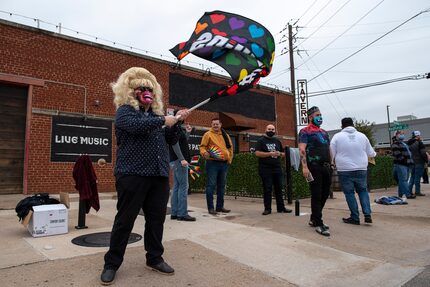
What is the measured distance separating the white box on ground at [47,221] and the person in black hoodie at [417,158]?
8896 mm

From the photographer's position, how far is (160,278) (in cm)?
277

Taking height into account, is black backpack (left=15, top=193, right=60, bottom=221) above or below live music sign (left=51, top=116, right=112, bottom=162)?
below

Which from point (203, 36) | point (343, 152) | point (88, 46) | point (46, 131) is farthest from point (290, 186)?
point (88, 46)

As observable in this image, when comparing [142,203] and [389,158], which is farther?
[389,158]

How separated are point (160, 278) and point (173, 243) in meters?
1.12

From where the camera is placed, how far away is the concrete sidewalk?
111 inches

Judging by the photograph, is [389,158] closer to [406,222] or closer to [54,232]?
[406,222]

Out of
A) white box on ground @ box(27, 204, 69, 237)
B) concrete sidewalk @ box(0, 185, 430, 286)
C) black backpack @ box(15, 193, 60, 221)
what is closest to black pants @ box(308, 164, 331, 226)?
concrete sidewalk @ box(0, 185, 430, 286)

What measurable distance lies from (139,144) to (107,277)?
1107 mm

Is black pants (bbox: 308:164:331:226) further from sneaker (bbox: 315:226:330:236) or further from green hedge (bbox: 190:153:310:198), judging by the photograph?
green hedge (bbox: 190:153:310:198)

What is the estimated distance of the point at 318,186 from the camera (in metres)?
4.78

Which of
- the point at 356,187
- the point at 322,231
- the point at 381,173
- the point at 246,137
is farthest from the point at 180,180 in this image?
the point at 246,137

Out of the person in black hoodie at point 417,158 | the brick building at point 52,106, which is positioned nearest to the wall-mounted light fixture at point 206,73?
the brick building at point 52,106

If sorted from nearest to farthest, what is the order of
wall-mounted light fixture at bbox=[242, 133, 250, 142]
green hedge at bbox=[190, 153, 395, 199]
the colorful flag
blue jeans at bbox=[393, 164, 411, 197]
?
the colorful flag, blue jeans at bbox=[393, 164, 411, 197], green hedge at bbox=[190, 153, 395, 199], wall-mounted light fixture at bbox=[242, 133, 250, 142]
